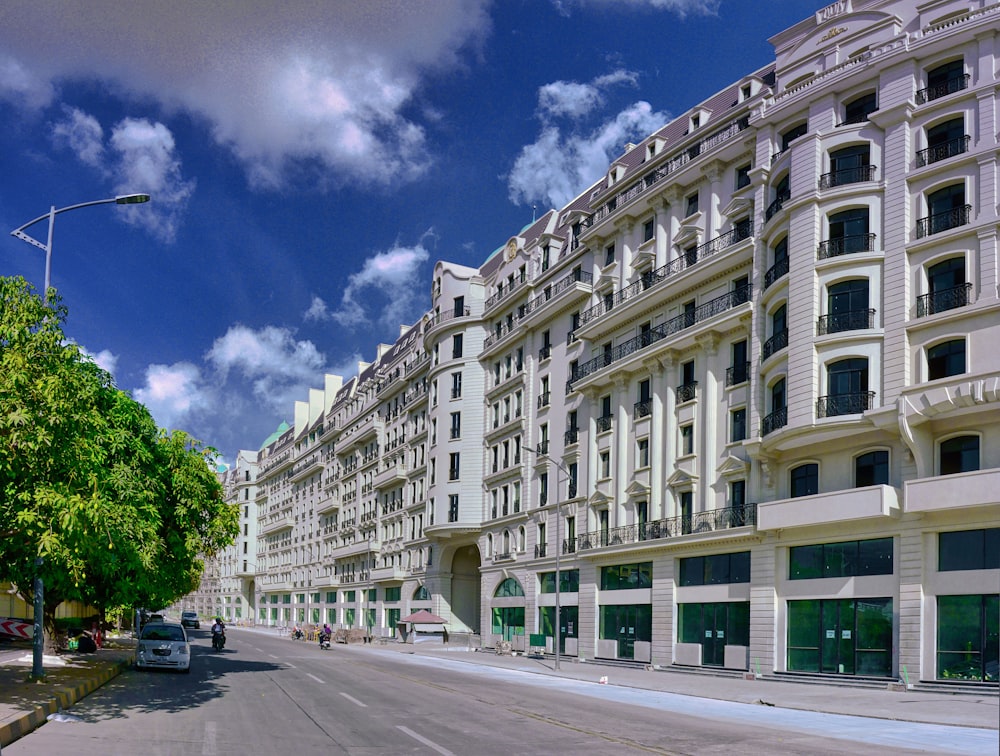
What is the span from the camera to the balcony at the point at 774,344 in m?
34.8

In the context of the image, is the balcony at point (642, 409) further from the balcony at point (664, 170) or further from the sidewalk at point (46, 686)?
the sidewalk at point (46, 686)

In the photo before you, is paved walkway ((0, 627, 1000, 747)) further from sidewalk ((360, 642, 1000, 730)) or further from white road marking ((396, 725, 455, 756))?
white road marking ((396, 725, 455, 756))

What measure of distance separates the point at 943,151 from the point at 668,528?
1840 centimetres

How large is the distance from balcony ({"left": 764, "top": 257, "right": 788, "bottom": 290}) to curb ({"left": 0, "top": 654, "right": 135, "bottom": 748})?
25701mm

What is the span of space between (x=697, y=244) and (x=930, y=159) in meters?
12.0

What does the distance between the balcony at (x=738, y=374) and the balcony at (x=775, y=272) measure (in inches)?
131

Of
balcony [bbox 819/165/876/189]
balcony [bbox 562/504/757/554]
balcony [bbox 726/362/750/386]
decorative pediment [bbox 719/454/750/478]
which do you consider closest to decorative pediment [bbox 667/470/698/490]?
balcony [bbox 562/504/757/554]

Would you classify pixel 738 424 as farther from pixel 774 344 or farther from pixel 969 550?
pixel 969 550

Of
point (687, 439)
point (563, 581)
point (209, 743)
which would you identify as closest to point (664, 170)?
point (687, 439)

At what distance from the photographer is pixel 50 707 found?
16906 millimetres

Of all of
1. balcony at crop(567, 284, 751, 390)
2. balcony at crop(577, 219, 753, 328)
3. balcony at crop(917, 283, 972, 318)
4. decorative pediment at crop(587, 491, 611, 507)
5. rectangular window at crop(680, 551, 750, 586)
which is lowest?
rectangular window at crop(680, 551, 750, 586)

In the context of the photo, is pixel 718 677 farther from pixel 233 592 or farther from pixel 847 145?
pixel 233 592

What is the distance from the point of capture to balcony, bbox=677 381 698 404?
41062mm

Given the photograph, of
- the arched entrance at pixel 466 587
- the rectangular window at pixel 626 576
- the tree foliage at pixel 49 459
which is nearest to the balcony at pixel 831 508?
the rectangular window at pixel 626 576
